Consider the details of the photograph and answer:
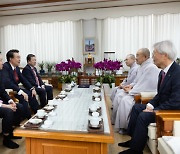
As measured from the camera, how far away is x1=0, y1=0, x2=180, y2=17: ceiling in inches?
210

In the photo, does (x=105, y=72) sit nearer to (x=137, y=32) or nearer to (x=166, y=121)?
(x=137, y=32)

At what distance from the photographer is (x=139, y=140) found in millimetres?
2041

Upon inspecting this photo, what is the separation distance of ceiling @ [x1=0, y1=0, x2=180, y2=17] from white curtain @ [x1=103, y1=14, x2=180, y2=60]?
0.45 metres

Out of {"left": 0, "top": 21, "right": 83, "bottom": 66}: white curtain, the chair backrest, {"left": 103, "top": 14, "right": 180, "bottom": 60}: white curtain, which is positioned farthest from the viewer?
{"left": 0, "top": 21, "right": 83, "bottom": 66}: white curtain

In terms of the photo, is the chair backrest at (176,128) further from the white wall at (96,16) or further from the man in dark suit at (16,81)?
the white wall at (96,16)

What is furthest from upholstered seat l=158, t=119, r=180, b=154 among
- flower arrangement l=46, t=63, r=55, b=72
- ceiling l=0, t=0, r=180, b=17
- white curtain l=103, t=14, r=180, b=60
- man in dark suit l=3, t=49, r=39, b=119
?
flower arrangement l=46, t=63, r=55, b=72

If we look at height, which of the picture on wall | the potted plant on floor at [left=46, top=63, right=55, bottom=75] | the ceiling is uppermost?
the ceiling

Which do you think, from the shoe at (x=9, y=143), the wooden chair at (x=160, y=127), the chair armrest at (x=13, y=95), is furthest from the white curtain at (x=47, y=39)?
the wooden chair at (x=160, y=127)

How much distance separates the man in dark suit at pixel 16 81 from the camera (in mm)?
3154

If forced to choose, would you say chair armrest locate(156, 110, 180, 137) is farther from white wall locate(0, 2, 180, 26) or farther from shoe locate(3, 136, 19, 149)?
white wall locate(0, 2, 180, 26)

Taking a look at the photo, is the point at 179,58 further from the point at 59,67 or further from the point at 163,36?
the point at 59,67

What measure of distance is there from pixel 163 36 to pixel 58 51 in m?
3.39

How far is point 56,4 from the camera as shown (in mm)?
5539

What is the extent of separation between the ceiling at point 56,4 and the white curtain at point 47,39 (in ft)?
1.63
